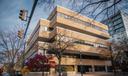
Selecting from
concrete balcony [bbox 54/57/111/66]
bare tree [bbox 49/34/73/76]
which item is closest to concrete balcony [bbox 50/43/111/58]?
bare tree [bbox 49/34/73/76]

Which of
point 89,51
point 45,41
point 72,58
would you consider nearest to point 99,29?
point 89,51

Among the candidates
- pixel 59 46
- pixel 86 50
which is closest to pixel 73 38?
pixel 86 50

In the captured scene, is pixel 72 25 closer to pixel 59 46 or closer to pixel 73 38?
pixel 73 38

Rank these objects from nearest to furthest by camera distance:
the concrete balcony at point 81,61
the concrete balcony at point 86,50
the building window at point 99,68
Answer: the concrete balcony at point 81,61
the concrete balcony at point 86,50
the building window at point 99,68

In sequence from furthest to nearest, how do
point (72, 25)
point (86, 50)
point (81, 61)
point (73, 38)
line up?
1. point (81, 61)
2. point (86, 50)
3. point (72, 25)
4. point (73, 38)

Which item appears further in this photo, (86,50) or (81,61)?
(81,61)

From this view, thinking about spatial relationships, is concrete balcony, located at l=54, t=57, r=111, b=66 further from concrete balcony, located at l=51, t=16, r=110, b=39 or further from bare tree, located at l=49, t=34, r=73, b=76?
concrete balcony, located at l=51, t=16, r=110, b=39

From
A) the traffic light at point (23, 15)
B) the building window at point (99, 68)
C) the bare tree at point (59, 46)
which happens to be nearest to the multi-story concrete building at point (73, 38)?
the building window at point (99, 68)

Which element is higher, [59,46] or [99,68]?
[59,46]

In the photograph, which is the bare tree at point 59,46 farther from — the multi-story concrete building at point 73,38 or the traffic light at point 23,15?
the traffic light at point 23,15

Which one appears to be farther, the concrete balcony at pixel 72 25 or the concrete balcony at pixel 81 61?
the concrete balcony at pixel 72 25

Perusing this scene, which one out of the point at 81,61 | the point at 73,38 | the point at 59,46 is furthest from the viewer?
the point at 81,61

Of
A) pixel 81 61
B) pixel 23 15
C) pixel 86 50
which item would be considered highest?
pixel 23 15

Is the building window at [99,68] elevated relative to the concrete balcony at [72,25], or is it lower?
lower
